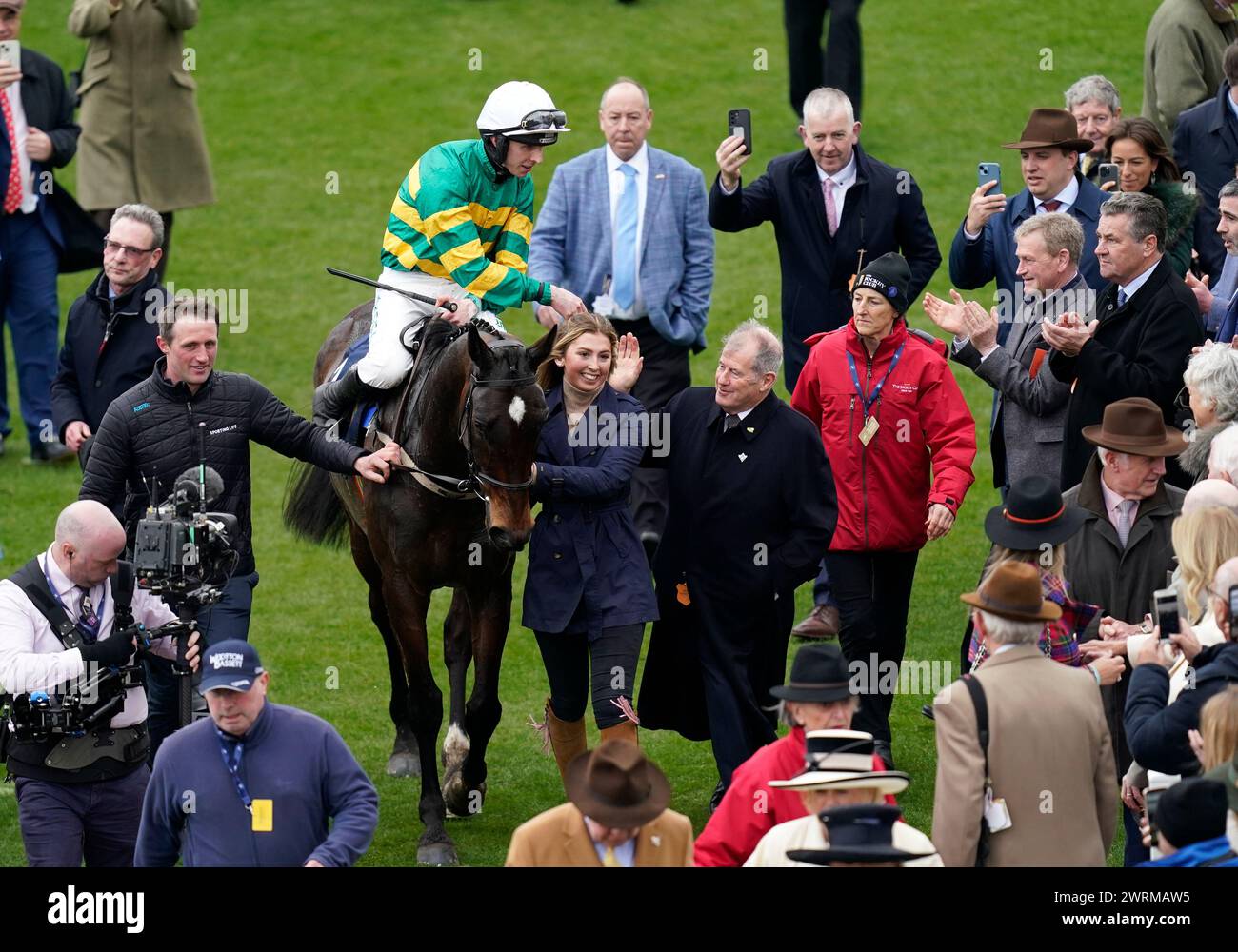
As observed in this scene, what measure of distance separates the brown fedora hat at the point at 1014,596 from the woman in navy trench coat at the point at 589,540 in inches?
90.6

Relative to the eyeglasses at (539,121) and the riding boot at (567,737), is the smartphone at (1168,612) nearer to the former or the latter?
the riding boot at (567,737)

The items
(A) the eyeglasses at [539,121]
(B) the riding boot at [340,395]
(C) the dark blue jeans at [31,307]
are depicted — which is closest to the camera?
(A) the eyeglasses at [539,121]

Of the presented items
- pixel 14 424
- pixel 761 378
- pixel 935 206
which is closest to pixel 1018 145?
pixel 761 378

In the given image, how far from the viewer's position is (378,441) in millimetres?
9188

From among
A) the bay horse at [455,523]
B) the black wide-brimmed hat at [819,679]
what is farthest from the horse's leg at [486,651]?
the black wide-brimmed hat at [819,679]

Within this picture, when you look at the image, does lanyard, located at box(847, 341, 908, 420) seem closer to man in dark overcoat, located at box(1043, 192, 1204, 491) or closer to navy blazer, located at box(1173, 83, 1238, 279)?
man in dark overcoat, located at box(1043, 192, 1204, 491)

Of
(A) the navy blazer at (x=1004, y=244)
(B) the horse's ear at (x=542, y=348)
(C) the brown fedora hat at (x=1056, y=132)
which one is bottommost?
(B) the horse's ear at (x=542, y=348)

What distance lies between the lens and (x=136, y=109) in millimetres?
14375

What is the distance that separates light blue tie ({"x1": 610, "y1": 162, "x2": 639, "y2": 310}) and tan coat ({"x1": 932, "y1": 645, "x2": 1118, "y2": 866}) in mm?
5294

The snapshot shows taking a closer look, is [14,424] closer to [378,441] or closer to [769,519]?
[378,441]

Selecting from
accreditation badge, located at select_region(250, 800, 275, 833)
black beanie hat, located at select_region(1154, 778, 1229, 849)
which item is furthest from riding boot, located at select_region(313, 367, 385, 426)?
black beanie hat, located at select_region(1154, 778, 1229, 849)

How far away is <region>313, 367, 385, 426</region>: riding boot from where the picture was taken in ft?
30.8

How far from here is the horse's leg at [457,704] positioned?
924 centimetres

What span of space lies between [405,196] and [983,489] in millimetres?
5487
